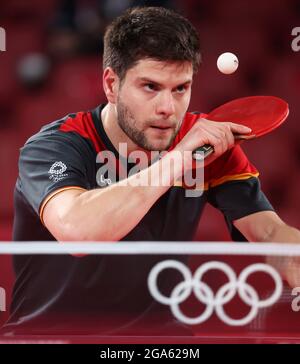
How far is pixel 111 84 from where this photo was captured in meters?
1.86

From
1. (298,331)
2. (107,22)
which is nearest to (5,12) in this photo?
(107,22)

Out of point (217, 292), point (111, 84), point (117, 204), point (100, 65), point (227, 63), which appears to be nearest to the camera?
point (117, 204)

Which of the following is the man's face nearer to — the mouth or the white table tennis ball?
the mouth

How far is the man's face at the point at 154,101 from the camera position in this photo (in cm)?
175

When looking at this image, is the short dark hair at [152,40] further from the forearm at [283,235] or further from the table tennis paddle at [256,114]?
the forearm at [283,235]

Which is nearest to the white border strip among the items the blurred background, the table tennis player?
the table tennis player

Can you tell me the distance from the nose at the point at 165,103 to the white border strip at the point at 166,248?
331mm

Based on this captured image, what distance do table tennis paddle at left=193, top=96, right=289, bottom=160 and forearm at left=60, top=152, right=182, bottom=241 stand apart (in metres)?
0.27

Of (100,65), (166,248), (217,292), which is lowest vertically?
(217,292)

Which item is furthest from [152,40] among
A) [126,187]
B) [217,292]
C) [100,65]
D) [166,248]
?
[100,65]

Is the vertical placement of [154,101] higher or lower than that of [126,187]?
higher

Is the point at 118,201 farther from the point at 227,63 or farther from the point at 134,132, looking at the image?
the point at 227,63

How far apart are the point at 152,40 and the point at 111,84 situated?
18cm

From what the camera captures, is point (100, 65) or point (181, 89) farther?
point (100, 65)
